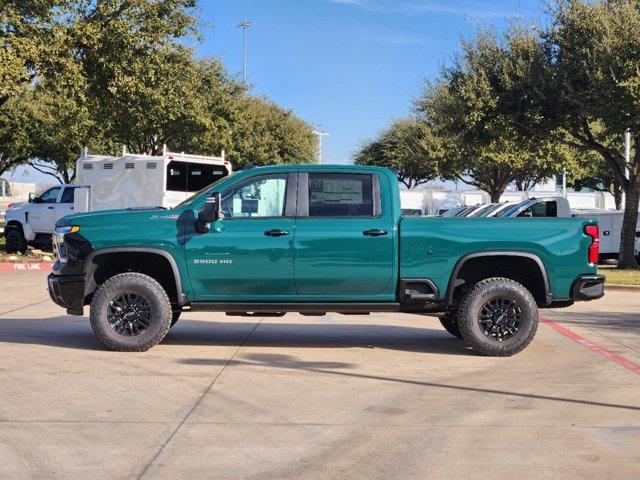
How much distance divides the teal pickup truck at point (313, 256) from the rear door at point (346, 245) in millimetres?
11

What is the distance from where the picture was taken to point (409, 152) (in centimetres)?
5091

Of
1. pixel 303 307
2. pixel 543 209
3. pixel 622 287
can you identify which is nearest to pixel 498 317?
pixel 303 307

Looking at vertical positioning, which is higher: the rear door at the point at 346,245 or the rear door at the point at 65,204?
the rear door at the point at 65,204

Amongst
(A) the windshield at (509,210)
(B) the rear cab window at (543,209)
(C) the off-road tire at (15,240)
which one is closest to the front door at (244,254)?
(A) the windshield at (509,210)

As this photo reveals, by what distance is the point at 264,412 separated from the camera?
6.66 m

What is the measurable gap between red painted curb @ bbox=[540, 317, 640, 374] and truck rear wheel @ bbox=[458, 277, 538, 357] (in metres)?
0.93

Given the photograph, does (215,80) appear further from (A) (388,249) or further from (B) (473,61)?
(A) (388,249)

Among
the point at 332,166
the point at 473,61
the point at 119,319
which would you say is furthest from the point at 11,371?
the point at 473,61

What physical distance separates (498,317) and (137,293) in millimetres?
3870

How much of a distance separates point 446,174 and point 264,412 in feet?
155

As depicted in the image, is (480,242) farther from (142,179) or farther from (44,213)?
(44,213)

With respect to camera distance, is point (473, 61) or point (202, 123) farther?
point (202, 123)

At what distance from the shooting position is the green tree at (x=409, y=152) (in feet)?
157

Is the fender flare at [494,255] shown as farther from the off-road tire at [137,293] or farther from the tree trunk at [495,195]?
the tree trunk at [495,195]
